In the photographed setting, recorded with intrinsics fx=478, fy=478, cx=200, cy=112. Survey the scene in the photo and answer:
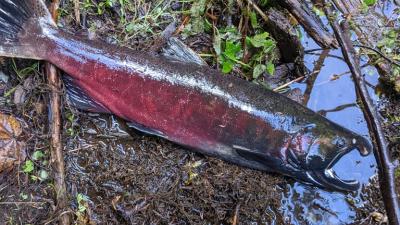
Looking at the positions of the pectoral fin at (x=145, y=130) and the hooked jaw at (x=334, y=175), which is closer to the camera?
the hooked jaw at (x=334, y=175)

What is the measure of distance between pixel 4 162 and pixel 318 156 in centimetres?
263

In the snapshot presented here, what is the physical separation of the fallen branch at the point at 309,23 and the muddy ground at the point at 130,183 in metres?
0.93

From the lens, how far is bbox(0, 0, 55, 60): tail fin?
13.1 ft

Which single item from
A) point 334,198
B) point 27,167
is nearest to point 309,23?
point 334,198

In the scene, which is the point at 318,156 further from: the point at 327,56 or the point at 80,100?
the point at 80,100

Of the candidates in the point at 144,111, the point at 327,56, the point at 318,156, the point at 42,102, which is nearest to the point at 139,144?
the point at 144,111

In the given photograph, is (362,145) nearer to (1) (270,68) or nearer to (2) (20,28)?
(1) (270,68)

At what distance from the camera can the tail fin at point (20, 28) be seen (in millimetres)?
3982

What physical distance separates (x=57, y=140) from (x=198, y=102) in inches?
49.3

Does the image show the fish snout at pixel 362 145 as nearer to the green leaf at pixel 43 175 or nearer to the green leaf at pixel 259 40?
the green leaf at pixel 259 40

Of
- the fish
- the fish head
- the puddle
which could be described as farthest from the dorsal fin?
the fish head

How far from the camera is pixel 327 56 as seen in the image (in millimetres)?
4582

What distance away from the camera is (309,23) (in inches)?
174

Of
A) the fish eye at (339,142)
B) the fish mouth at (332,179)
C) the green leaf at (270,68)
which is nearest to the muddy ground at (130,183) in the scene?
the fish mouth at (332,179)
